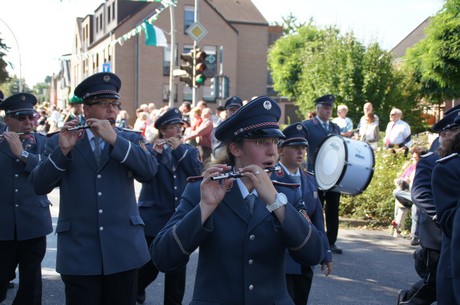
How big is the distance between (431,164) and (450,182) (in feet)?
5.12

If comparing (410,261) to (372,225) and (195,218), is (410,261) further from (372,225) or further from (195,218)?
(195,218)

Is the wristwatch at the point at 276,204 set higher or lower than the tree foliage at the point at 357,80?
lower

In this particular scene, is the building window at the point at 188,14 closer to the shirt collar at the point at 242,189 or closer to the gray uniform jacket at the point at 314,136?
the gray uniform jacket at the point at 314,136

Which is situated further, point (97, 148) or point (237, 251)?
point (97, 148)

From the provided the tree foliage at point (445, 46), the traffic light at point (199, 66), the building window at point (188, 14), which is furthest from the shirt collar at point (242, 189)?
the building window at point (188, 14)

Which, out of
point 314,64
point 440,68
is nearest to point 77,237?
point 440,68

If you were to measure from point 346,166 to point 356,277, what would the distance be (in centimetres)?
143

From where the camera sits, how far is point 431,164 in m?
5.38

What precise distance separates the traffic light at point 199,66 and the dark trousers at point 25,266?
1246cm

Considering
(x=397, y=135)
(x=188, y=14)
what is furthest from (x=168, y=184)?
(x=188, y=14)

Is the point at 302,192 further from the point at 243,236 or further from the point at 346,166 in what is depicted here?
the point at 346,166

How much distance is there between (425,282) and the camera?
5707 millimetres

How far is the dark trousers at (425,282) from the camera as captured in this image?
18.1ft

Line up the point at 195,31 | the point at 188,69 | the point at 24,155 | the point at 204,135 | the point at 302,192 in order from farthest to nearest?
the point at 195,31 → the point at 188,69 → the point at 204,135 → the point at 24,155 → the point at 302,192
